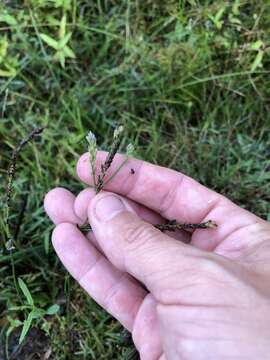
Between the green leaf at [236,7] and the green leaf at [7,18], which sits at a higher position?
the green leaf at [236,7]

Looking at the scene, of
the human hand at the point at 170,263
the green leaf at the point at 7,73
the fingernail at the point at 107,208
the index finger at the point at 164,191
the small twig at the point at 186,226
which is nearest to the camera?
the human hand at the point at 170,263

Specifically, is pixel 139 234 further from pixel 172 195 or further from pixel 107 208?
pixel 172 195

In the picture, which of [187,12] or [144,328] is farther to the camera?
[187,12]

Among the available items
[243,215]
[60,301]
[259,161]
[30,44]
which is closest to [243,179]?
[259,161]

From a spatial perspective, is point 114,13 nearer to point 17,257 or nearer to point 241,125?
point 241,125

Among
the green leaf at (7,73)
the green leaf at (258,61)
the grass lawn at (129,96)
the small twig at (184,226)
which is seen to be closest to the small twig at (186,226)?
the small twig at (184,226)

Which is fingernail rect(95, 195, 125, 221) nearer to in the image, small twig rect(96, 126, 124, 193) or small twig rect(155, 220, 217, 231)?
small twig rect(96, 126, 124, 193)

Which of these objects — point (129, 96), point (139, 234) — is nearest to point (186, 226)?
point (139, 234)

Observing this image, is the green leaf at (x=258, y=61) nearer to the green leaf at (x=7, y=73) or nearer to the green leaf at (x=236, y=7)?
the green leaf at (x=236, y=7)

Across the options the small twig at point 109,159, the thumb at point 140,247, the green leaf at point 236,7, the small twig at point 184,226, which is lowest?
the small twig at point 184,226
